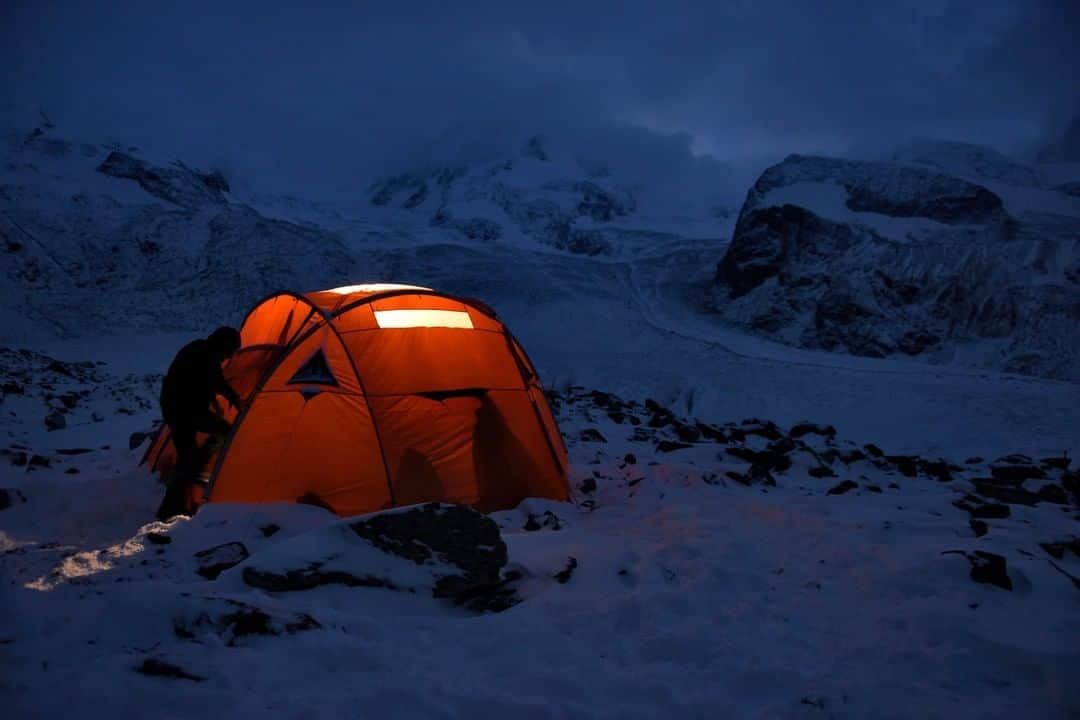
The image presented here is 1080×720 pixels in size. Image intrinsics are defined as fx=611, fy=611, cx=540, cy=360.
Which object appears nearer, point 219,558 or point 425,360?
point 219,558

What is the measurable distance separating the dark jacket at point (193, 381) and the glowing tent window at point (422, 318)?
1554mm

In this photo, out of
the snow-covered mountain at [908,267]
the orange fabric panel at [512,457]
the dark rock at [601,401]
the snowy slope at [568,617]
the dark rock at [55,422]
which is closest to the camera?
the snowy slope at [568,617]

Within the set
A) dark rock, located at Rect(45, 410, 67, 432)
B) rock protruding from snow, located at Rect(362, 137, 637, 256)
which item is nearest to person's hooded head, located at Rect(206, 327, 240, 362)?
dark rock, located at Rect(45, 410, 67, 432)

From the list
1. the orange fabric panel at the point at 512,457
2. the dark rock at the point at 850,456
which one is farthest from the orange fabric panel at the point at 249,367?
the dark rock at the point at 850,456

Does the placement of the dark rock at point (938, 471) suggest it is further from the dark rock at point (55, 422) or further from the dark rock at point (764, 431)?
the dark rock at point (55, 422)

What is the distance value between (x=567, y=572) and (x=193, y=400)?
12.6ft

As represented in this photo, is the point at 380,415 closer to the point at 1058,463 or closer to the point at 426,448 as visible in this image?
the point at 426,448

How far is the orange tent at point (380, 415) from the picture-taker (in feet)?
17.8

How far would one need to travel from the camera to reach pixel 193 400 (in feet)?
18.3

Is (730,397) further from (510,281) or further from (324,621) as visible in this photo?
(510,281)

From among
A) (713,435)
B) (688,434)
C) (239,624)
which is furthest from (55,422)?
(713,435)

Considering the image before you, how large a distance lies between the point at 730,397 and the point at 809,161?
98.1 ft

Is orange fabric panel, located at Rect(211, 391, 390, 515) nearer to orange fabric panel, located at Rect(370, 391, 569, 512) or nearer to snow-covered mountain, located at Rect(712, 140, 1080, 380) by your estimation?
orange fabric panel, located at Rect(370, 391, 569, 512)

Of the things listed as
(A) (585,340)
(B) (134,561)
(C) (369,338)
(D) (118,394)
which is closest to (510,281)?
(A) (585,340)
